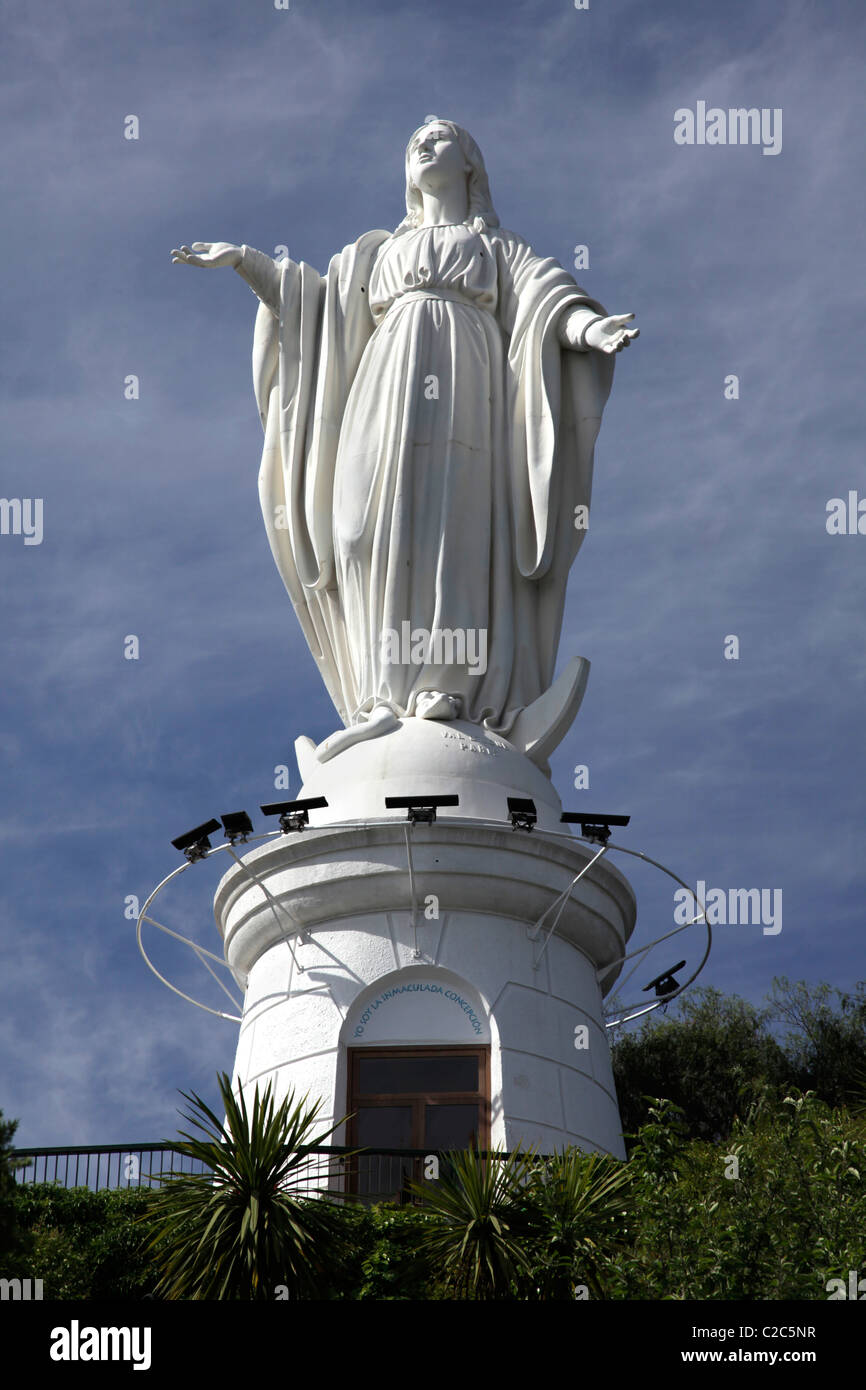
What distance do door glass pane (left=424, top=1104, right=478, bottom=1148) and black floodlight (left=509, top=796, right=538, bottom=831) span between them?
3266 mm

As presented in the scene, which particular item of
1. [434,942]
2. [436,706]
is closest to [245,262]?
[436,706]

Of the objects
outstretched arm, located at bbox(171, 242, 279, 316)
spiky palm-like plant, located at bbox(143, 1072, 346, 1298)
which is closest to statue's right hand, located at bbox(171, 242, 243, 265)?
outstretched arm, located at bbox(171, 242, 279, 316)

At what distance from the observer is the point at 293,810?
2264 centimetres

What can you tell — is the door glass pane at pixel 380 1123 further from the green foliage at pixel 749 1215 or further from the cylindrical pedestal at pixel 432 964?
the green foliage at pixel 749 1215

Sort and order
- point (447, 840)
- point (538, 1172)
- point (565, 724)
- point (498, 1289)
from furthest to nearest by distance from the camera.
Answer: point (565, 724), point (447, 840), point (538, 1172), point (498, 1289)

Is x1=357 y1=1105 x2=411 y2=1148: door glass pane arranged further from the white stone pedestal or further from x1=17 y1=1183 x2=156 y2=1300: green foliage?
x1=17 y1=1183 x2=156 y2=1300: green foliage

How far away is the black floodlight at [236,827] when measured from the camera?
22.2 m

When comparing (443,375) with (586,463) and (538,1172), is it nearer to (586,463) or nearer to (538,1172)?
(586,463)

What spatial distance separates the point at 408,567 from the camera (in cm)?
2480

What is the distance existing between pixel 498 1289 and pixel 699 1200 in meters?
1.91

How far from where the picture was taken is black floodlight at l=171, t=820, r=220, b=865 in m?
22.3

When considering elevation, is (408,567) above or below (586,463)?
below

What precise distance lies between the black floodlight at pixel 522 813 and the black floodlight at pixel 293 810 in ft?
7.05
